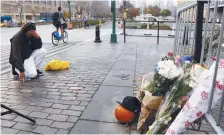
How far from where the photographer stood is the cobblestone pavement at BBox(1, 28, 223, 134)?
310 cm

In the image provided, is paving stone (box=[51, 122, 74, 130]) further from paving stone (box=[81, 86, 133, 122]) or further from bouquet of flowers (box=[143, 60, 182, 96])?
bouquet of flowers (box=[143, 60, 182, 96])

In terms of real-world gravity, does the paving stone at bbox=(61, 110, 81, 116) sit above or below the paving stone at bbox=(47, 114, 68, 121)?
above

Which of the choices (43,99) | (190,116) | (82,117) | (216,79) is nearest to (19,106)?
(43,99)

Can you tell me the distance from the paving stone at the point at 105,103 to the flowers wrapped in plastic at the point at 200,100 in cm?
126

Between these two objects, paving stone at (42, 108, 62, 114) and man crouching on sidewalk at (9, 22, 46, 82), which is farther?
man crouching on sidewalk at (9, 22, 46, 82)

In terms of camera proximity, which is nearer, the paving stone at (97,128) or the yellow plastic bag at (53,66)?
the paving stone at (97,128)

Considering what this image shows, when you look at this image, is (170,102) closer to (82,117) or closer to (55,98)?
(82,117)

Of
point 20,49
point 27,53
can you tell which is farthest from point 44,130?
point 27,53

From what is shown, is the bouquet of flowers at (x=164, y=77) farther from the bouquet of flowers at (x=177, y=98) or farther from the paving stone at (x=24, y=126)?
the paving stone at (x=24, y=126)

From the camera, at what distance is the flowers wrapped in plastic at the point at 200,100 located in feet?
6.61

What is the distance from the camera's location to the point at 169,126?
244 cm

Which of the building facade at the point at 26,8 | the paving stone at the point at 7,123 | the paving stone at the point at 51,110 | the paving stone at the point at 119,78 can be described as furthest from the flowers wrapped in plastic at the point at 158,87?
the building facade at the point at 26,8

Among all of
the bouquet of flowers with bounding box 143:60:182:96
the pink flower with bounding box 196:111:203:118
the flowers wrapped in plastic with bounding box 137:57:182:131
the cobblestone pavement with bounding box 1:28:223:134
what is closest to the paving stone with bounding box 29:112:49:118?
the cobblestone pavement with bounding box 1:28:223:134

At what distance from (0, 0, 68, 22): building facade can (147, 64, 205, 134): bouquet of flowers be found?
52.8 meters
